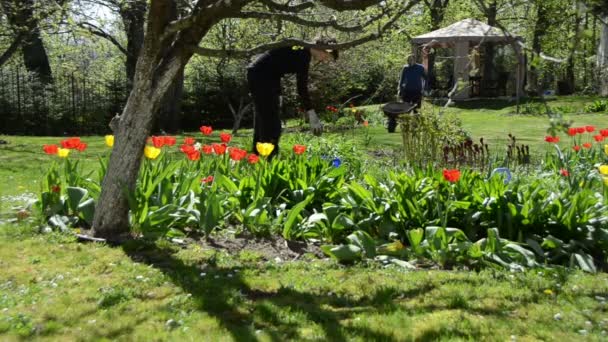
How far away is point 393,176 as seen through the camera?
540 cm

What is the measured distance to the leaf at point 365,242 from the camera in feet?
15.3

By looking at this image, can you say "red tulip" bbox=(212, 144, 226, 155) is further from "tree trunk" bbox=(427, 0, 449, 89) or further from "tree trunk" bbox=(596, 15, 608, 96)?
"tree trunk" bbox=(427, 0, 449, 89)

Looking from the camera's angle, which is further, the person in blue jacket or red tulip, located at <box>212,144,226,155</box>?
the person in blue jacket

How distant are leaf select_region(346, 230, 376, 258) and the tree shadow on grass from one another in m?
0.67

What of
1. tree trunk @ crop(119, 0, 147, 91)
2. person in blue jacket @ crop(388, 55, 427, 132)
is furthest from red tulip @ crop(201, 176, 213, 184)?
tree trunk @ crop(119, 0, 147, 91)

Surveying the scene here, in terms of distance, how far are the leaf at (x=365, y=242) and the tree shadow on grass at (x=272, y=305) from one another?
67cm

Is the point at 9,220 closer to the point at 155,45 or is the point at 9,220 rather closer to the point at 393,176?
the point at 155,45

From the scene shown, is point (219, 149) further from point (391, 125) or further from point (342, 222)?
point (391, 125)

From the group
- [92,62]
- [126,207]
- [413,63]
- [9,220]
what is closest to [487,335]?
[126,207]

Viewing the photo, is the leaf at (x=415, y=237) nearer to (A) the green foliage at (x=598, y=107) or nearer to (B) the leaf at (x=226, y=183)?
(B) the leaf at (x=226, y=183)

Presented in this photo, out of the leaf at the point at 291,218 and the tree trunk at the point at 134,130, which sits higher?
the tree trunk at the point at 134,130

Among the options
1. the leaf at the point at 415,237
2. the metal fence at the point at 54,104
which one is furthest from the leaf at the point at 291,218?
the metal fence at the point at 54,104

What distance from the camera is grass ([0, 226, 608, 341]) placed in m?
3.31

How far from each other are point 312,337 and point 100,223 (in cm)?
235
